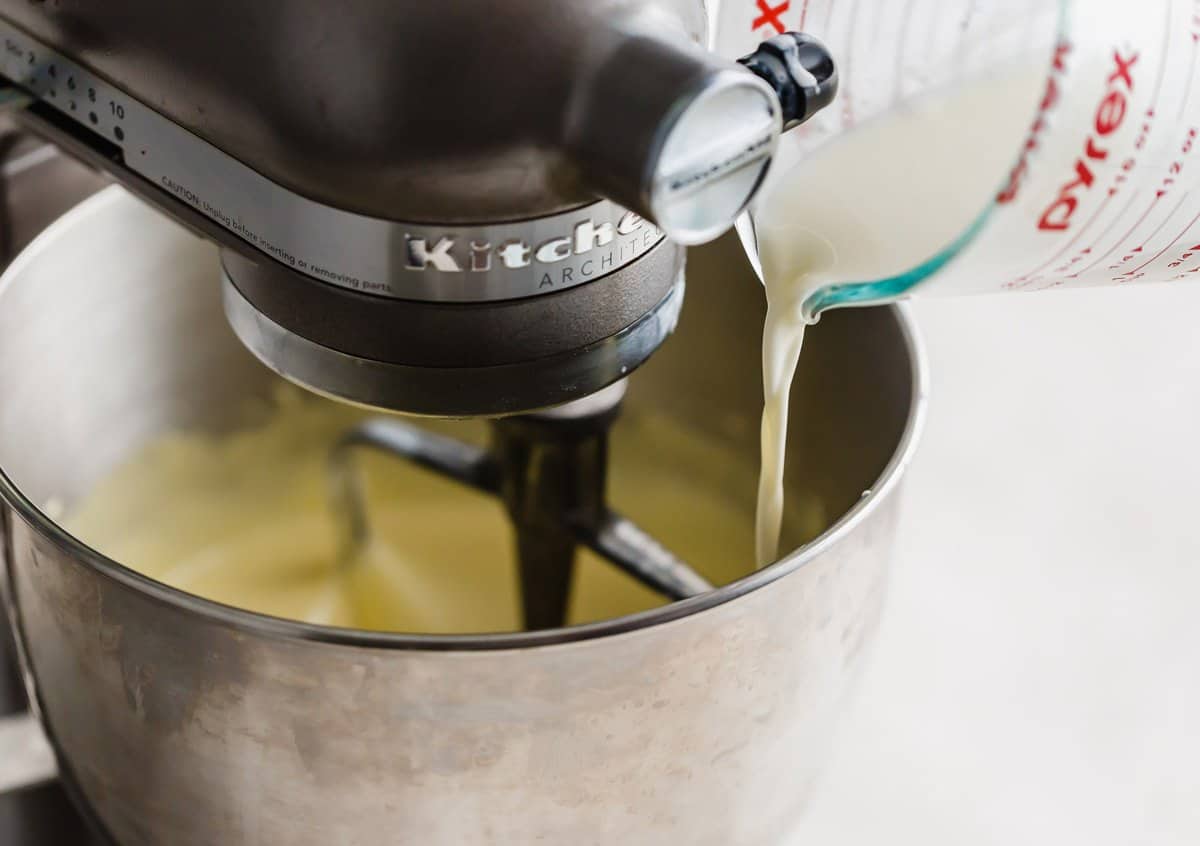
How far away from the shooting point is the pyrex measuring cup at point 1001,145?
0.41 meters

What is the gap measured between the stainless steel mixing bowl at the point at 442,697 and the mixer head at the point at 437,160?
75 millimetres

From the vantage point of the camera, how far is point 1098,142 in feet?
1.38

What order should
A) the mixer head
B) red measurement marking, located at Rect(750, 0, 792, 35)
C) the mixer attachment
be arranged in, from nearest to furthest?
the mixer head, red measurement marking, located at Rect(750, 0, 792, 35), the mixer attachment

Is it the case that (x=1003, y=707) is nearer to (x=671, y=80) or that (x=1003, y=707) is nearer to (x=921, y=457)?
(x=921, y=457)

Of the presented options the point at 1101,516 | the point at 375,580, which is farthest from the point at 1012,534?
the point at 375,580

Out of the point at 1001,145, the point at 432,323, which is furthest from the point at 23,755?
the point at 1001,145

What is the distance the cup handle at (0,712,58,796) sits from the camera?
23.8 inches

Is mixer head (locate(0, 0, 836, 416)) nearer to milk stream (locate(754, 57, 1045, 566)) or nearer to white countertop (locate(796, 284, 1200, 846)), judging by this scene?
milk stream (locate(754, 57, 1045, 566))

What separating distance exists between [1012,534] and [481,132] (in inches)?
17.5

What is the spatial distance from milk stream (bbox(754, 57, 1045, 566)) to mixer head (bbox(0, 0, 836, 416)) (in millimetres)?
43

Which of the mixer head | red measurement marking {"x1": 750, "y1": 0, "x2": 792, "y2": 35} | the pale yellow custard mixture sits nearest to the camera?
the mixer head

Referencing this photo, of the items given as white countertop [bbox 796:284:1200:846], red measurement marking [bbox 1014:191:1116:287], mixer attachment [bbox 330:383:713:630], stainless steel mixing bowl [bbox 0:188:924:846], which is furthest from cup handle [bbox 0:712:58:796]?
red measurement marking [bbox 1014:191:1116:287]

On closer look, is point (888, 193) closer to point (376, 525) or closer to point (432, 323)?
point (432, 323)

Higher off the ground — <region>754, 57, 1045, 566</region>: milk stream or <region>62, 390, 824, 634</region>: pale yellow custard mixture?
<region>754, 57, 1045, 566</region>: milk stream
